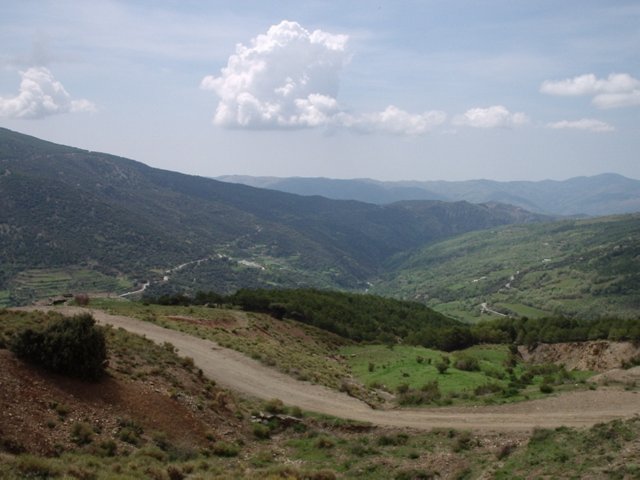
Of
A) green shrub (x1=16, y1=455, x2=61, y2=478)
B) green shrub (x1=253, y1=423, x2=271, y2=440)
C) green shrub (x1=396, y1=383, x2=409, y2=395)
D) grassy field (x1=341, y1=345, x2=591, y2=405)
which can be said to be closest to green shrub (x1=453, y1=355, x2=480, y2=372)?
grassy field (x1=341, y1=345, x2=591, y2=405)

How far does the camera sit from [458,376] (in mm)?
33000

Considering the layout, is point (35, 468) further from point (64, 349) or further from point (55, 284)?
point (55, 284)

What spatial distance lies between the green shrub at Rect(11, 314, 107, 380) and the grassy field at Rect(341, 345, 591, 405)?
15712 millimetres

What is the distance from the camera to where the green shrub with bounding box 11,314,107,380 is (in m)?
19.7

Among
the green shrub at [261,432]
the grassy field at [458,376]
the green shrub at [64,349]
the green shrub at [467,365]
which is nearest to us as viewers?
the green shrub at [64,349]

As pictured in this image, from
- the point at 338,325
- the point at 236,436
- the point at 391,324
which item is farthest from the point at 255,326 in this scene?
the point at 391,324

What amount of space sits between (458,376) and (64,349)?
23.4 meters

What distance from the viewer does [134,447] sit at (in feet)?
56.3

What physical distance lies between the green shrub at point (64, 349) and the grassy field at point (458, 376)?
15712 millimetres

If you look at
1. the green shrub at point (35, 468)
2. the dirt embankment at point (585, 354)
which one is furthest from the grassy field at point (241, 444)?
the dirt embankment at point (585, 354)

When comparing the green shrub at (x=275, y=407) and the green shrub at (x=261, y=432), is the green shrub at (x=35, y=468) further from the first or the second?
the green shrub at (x=275, y=407)

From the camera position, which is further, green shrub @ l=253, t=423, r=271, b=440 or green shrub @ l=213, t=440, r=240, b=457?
green shrub @ l=253, t=423, r=271, b=440

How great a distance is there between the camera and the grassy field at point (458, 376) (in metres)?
26.8

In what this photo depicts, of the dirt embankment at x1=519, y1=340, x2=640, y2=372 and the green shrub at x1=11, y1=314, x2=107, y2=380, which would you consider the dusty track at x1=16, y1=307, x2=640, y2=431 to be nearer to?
the green shrub at x1=11, y1=314, x2=107, y2=380
